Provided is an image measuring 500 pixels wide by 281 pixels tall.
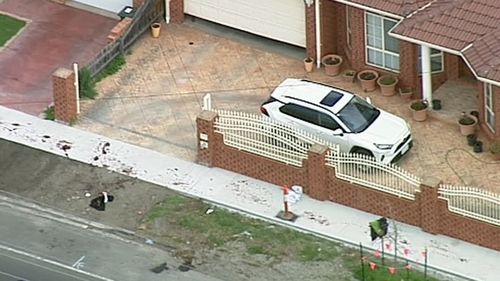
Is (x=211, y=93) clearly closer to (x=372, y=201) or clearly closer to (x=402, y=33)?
(x=402, y=33)

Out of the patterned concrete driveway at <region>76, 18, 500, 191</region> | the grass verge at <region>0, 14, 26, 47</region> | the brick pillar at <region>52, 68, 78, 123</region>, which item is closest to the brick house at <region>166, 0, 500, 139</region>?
the patterned concrete driveway at <region>76, 18, 500, 191</region>

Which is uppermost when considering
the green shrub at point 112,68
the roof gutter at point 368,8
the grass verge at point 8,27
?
the roof gutter at point 368,8

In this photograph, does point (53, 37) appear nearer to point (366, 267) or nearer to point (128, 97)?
point (128, 97)

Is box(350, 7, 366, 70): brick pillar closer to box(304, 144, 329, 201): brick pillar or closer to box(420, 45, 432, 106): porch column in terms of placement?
box(420, 45, 432, 106): porch column

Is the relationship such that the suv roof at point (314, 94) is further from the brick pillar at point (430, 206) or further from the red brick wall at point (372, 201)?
the brick pillar at point (430, 206)

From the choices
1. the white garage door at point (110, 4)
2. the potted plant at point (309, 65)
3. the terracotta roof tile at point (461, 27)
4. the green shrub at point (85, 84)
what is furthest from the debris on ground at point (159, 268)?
the white garage door at point (110, 4)

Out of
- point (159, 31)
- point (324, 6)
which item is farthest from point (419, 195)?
point (159, 31)
